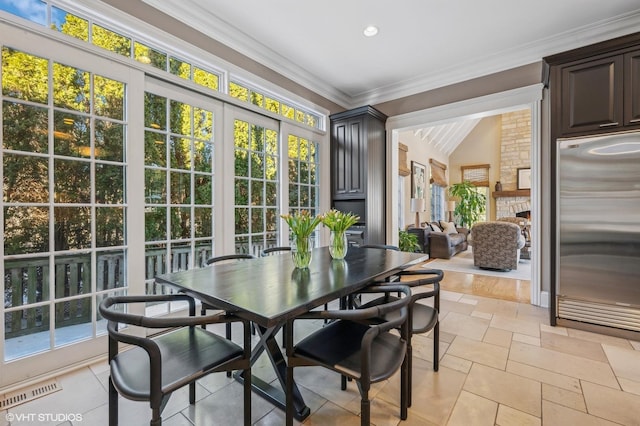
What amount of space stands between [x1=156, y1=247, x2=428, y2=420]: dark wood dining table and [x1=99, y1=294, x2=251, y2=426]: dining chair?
116mm

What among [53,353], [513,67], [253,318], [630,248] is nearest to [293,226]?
Result: [253,318]

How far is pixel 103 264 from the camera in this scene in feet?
7.48

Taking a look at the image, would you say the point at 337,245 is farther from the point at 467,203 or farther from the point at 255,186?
the point at 467,203

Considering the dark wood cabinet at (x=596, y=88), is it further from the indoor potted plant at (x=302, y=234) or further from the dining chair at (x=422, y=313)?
the indoor potted plant at (x=302, y=234)

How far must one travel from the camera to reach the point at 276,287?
5.03 ft

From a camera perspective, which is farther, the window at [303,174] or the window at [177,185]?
the window at [303,174]

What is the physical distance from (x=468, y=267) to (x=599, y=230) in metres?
3.31

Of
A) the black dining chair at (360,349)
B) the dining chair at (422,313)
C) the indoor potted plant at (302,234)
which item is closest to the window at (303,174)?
the indoor potted plant at (302,234)

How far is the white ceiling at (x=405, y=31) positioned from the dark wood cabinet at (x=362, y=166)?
652mm

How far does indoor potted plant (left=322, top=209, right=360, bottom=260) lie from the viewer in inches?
88.0

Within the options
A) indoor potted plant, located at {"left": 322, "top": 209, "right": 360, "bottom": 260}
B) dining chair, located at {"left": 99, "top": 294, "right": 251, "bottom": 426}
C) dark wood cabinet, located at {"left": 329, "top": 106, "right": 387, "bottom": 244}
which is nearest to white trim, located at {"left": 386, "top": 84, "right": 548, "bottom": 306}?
dark wood cabinet, located at {"left": 329, "top": 106, "right": 387, "bottom": 244}

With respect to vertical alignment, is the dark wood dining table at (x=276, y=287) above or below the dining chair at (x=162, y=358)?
above

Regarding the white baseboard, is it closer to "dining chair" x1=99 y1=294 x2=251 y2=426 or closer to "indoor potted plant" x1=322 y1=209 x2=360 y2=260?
"indoor potted plant" x1=322 y1=209 x2=360 y2=260

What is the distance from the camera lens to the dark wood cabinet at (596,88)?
8.18 feet
